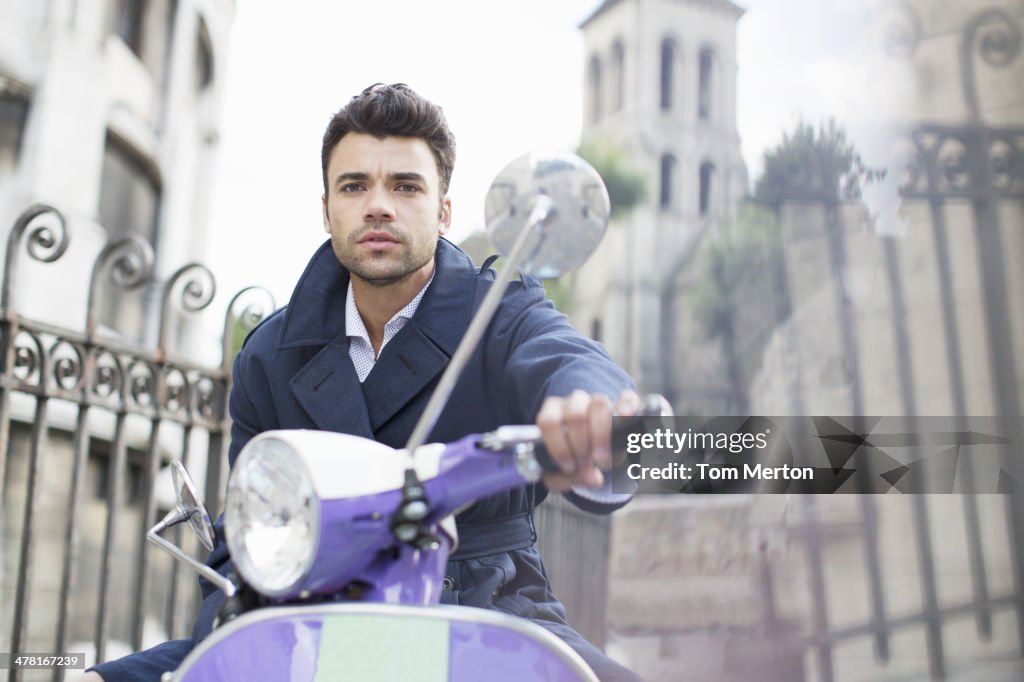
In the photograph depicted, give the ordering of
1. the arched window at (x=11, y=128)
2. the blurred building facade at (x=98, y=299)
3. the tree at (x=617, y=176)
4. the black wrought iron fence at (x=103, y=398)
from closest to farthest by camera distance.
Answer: the black wrought iron fence at (x=103, y=398)
the blurred building facade at (x=98, y=299)
the arched window at (x=11, y=128)
the tree at (x=617, y=176)

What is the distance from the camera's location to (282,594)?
0.99 metres

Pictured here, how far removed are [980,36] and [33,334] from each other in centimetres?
353

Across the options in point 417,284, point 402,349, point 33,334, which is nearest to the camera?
point 402,349

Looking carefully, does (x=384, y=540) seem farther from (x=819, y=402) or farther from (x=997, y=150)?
(x=819, y=402)

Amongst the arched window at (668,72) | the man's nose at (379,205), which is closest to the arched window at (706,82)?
the arched window at (668,72)

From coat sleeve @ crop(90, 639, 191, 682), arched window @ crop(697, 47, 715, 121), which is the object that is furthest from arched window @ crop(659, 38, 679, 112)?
coat sleeve @ crop(90, 639, 191, 682)

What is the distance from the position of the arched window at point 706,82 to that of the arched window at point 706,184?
2.38 metres

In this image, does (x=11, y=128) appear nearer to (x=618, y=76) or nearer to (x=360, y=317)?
(x=360, y=317)

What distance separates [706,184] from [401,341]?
46237 millimetres

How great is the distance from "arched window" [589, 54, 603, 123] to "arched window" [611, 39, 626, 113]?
0.82 m

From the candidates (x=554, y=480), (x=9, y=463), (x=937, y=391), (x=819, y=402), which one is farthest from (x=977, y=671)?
(x=9, y=463)

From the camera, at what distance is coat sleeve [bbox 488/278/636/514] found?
114cm

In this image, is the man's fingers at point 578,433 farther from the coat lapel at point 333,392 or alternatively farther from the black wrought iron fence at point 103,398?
the black wrought iron fence at point 103,398

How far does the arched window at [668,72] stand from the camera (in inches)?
1843
